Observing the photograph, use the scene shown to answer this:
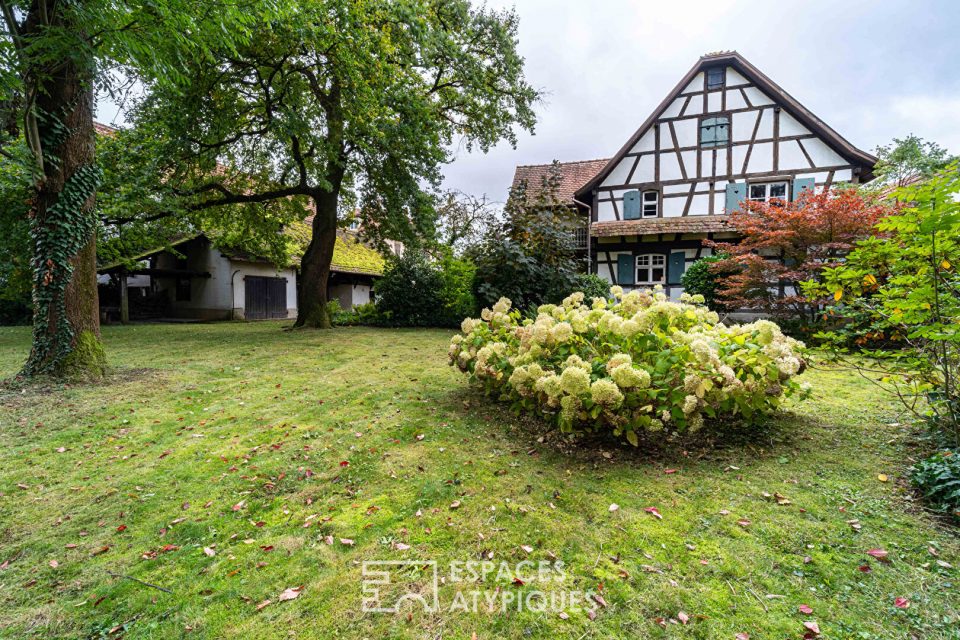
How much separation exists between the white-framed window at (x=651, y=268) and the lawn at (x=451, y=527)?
40.7 ft

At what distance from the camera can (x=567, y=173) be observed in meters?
20.4

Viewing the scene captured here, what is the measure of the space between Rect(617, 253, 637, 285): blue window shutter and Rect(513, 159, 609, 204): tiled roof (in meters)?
4.04

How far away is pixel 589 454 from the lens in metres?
3.46

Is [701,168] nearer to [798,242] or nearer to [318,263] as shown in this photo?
[798,242]

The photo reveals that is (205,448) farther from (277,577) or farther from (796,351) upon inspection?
(796,351)

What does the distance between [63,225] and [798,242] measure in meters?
15.0

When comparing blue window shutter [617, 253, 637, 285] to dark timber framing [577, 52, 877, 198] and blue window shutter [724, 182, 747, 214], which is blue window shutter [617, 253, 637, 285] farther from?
blue window shutter [724, 182, 747, 214]

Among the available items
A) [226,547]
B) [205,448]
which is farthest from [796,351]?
[205,448]

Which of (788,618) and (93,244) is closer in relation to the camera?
(788,618)

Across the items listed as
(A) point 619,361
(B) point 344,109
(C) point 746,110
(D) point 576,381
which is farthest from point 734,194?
(D) point 576,381

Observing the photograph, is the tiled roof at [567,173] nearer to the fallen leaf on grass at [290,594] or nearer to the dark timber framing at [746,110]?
the dark timber framing at [746,110]

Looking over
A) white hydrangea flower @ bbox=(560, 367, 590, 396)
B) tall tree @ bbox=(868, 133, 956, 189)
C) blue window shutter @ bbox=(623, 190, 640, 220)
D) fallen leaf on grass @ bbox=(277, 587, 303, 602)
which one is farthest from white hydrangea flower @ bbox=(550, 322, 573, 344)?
tall tree @ bbox=(868, 133, 956, 189)

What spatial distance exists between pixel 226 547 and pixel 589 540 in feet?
6.77

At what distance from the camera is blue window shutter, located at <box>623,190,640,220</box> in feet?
54.1
